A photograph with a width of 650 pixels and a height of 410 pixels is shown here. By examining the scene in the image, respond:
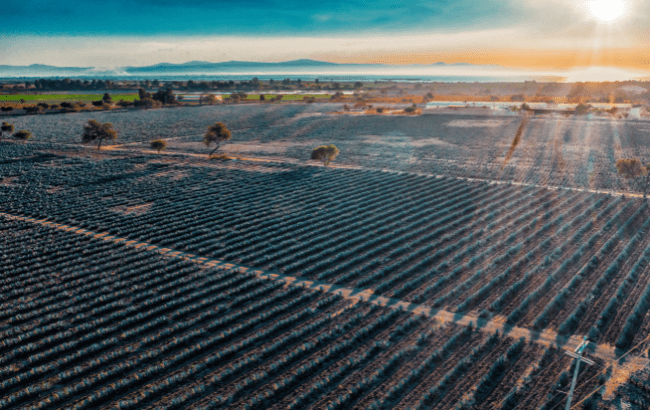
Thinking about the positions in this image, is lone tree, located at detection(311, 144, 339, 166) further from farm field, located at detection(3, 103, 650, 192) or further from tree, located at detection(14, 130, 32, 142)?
tree, located at detection(14, 130, 32, 142)

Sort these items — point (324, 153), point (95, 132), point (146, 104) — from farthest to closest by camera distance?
1. point (146, 104)
2. point (95, 132)
3. point (324, 153)

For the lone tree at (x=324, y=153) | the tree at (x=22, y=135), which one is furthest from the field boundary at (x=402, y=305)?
the tree at (x=22, y=135)

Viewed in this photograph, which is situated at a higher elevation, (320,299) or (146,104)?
(146,104)

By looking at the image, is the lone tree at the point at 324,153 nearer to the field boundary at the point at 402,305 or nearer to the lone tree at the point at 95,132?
the field boundary at the point at 402,305

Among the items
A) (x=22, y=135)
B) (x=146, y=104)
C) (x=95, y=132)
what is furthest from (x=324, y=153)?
(x=146, y=104)

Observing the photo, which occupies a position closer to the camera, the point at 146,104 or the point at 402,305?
the point at 402,305

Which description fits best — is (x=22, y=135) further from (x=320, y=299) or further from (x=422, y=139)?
(x=320, y=299)
